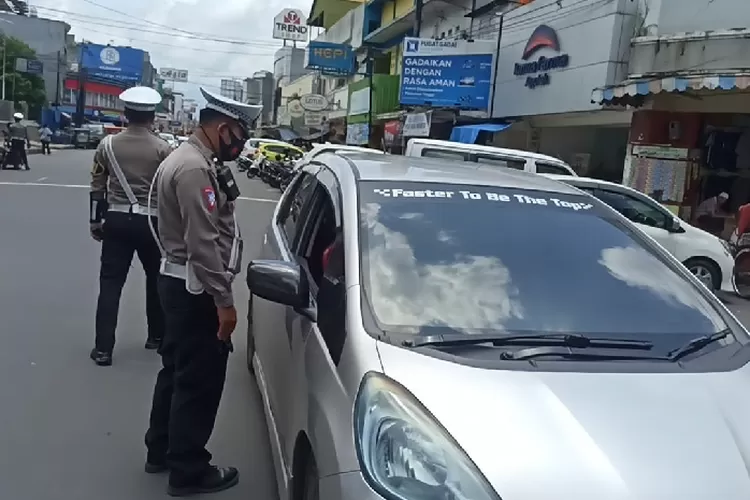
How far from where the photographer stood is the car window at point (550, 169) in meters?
11.7

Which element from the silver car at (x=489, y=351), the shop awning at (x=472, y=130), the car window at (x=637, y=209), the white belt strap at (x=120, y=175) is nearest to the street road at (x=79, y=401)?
Answer: the silver car at (x=489, y=351)

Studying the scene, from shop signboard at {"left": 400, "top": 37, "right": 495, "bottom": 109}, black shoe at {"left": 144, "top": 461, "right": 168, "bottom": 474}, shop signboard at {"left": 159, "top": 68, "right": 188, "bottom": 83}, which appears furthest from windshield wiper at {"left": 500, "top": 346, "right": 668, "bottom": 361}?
shop signboard at {"left": 159, "top": 68, "right": 188, "bottom": 83}

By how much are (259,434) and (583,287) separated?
2.25 m

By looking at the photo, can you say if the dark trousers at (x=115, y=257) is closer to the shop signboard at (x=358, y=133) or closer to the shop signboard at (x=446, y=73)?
the shop signboard at (x=446, y=73)

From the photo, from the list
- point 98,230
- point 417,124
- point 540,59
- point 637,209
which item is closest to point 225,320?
point 98,230

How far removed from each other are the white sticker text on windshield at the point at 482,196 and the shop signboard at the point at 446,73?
18.1 m

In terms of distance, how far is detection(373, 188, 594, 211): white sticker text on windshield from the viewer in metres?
3.22

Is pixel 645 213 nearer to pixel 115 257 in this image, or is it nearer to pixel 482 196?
pixel 115 257

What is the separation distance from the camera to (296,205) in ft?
14.6

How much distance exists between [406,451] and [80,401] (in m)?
3.26

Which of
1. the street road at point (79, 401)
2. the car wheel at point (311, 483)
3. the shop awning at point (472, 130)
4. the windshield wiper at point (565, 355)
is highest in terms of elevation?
the shop awning at point (472, 130)

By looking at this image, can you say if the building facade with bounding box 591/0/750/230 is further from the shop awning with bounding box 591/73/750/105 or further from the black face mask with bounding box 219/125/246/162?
the black face mask with bounding box 219/125/246/162

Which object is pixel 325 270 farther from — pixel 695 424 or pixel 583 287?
pixel 695 424

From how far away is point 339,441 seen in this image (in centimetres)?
226
